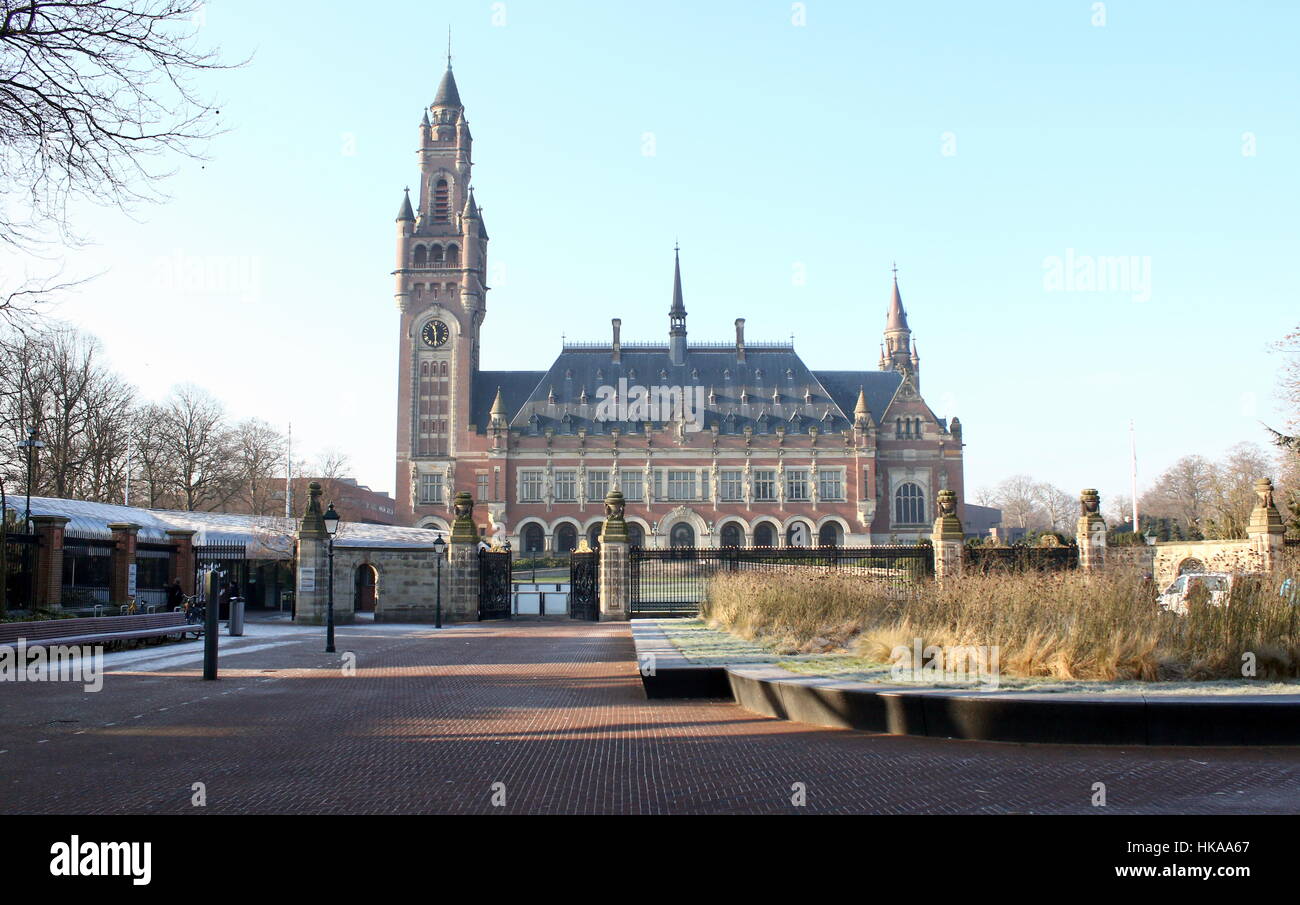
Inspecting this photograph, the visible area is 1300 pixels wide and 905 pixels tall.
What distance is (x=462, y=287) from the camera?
237ft

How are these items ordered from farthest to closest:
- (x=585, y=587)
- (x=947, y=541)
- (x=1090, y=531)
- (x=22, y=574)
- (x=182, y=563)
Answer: (x=585, y=587) < (x=182, y=563) < (x=1090, y=531) < (x=947, y=541) < (x=22, y=574)

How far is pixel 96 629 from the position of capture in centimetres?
1819

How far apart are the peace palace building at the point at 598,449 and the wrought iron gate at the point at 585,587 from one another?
132ft

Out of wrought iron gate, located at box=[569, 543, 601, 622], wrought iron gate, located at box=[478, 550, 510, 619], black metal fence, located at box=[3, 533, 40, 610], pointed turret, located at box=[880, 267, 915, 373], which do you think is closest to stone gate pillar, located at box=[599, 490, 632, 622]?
wrought iron gate, located at box=[569, 543, 601, 622]

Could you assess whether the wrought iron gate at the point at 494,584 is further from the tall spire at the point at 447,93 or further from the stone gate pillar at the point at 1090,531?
the tall spire at the point at 447,93

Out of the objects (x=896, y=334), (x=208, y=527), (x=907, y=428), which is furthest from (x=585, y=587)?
(x=896, y=334)

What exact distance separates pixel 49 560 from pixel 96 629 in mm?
5541

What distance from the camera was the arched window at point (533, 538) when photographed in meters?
71.9

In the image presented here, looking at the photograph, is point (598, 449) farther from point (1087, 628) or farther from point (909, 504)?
point (1087, 628)

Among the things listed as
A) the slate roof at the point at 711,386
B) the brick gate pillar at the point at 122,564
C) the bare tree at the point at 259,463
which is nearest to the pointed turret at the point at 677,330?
the slate roof at the point at 711,386

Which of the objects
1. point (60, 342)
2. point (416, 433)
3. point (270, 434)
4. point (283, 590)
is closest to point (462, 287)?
point (416, 433)
